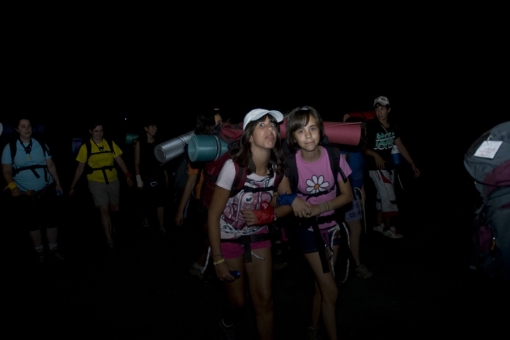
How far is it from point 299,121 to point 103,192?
4.34 metres

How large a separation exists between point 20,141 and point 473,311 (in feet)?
20.5

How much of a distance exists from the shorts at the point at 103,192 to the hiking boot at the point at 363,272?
163 inches

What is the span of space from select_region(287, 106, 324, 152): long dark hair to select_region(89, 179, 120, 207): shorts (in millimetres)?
4143

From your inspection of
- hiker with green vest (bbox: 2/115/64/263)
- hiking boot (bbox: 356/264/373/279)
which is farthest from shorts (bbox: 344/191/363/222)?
hiker with green vest (bbox: 2/115/64/263)

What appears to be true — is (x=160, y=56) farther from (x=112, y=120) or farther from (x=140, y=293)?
(x=140, y=293)

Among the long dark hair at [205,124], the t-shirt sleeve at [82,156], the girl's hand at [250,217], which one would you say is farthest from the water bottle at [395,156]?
the t-shirt sleeve at [82,156]

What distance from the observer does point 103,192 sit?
6.06 metres

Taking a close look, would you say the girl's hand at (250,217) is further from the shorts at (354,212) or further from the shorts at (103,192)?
the shorts at (103,192)

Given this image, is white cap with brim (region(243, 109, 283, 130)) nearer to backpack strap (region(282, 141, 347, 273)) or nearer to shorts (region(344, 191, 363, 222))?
backpack strap (region(282, 141, 347, 273))

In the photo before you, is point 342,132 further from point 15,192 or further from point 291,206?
point 15,192

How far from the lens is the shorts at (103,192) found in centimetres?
600

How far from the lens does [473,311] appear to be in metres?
3.63

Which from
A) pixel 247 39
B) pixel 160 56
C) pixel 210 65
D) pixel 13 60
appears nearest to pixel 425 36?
pixel 247 39

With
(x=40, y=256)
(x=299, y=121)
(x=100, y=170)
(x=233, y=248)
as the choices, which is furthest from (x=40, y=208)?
(x=299, y=121)
